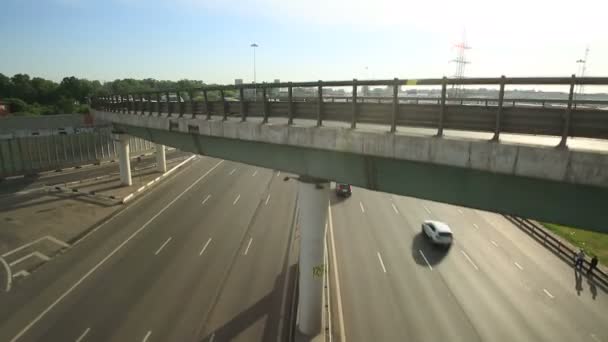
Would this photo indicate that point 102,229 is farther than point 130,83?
No

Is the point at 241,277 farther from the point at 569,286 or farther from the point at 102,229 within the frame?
the point at 569,286

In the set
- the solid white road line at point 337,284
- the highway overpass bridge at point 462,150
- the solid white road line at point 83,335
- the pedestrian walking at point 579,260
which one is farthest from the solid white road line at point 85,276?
the pedestrian walking at point 579,260

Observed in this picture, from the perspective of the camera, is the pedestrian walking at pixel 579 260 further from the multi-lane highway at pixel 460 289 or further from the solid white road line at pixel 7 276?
the solid white road line at pixel 7 276

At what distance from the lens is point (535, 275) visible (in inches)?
704

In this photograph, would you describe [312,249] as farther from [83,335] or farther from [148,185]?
[148,185]

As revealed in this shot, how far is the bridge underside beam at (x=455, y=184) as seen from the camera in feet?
21.0

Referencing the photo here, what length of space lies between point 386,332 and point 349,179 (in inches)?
276

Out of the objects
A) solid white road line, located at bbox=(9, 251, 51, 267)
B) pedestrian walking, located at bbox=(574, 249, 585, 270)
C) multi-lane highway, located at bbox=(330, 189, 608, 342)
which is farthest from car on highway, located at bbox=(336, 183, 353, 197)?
solid white road line, located at bbox=(9, 251, 51, 267)

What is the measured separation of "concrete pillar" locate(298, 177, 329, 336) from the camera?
41.9ft

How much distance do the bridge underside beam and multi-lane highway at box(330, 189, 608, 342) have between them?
6983 mm

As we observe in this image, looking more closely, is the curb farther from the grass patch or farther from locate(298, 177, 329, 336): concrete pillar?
the grass patch

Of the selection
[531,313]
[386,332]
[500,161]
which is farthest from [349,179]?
[531,313]

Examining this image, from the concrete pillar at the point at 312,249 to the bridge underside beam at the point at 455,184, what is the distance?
1248 mm

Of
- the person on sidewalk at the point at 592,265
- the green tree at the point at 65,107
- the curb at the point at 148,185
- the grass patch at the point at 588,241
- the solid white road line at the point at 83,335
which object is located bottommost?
the grass patch at the point at 588,241
